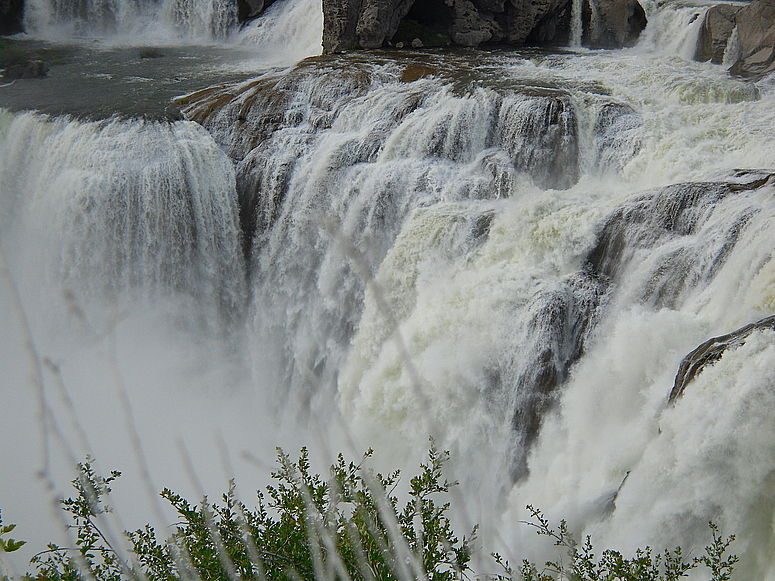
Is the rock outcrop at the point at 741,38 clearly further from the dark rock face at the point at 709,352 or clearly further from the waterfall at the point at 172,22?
the waterfall at the point at 172,22

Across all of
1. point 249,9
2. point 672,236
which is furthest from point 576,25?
point 249,9

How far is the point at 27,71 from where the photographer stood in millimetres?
15445

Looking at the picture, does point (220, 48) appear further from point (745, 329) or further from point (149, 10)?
point (745, 329)

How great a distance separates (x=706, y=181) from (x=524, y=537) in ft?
16.3

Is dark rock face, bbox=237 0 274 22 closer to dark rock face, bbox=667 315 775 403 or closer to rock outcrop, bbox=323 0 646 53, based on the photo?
rock outcrop, bbox=323 0 646 53

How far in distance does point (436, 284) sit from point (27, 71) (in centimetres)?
1178

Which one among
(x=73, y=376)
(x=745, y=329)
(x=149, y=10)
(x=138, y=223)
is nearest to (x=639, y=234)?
(x=745, y=329)

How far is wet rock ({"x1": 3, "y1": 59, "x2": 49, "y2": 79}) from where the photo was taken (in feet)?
50.4

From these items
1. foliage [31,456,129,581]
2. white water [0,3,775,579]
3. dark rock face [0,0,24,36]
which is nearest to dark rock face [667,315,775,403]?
white water [0,3,775,579]

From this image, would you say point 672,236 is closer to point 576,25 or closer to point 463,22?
point 576,25

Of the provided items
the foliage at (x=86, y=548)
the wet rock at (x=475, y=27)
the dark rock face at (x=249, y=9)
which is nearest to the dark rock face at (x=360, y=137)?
the wet rock at (x=475, y=27)

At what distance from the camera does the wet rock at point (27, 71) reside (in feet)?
50.4

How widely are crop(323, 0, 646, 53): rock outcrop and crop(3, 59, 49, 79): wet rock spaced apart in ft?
21.0

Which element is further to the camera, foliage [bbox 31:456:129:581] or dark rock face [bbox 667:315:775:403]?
dark rock face [bbox 667:315:775:403]
